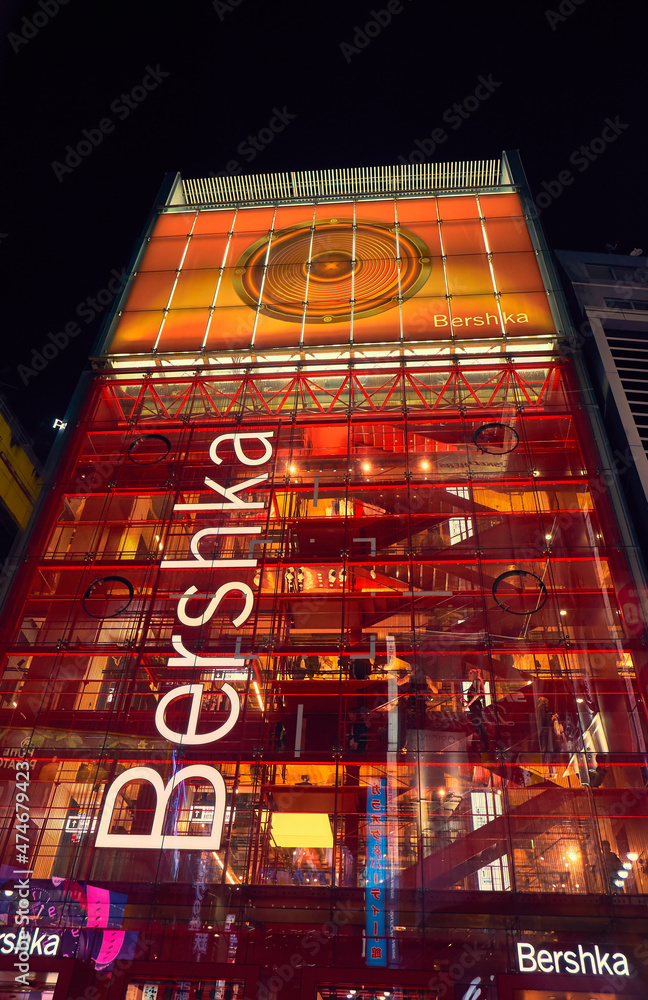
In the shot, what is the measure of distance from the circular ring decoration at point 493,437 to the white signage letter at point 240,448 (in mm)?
4838

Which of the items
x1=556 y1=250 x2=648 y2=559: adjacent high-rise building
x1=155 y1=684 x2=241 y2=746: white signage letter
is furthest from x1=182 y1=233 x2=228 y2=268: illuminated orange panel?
x1=155 y1=684 x2=241 y2=746: white signage letter

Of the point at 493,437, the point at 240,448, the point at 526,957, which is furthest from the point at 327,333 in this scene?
the point at 526,957

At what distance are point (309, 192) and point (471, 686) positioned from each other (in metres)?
18.6

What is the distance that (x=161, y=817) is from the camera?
11.9 m

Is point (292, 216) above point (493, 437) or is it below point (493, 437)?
above

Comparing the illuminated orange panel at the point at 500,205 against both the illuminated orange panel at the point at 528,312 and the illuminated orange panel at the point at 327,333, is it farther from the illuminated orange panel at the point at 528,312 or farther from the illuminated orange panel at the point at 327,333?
the illuminated orange panel at the point at 327,333

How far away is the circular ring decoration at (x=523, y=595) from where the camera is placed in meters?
13.9

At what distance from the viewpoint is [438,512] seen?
16.3m

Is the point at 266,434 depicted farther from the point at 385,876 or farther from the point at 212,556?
the point at 385,876

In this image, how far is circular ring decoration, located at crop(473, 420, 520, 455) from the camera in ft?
Result: 55.3

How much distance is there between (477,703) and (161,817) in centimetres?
566

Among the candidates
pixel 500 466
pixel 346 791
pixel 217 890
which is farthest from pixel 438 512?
pixel 217 890

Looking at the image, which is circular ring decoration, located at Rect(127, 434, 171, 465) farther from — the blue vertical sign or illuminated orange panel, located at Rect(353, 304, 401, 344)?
the blue vertical sign

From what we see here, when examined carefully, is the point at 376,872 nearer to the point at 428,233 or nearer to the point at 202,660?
the point at 202,660
